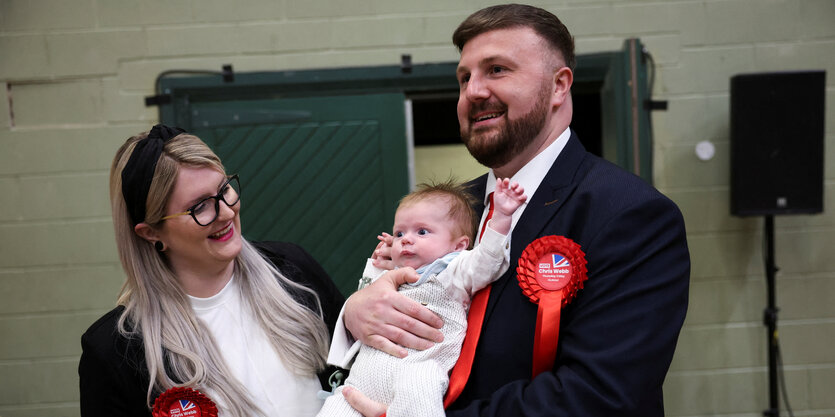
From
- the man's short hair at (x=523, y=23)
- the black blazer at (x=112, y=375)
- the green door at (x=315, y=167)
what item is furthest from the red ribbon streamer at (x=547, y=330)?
the green door at (x=315, y=167)

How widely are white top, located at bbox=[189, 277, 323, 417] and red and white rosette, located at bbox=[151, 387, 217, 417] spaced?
11 centimetres

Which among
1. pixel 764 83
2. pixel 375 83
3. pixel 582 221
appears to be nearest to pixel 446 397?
pixel 582 221

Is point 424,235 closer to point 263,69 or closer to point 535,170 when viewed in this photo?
point 535,170

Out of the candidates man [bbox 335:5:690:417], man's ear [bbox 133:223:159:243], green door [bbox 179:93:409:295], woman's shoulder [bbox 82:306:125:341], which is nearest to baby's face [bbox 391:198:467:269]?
man [bbox 335:5:690:417]

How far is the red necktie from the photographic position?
142 centimetres

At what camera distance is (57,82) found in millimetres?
3531

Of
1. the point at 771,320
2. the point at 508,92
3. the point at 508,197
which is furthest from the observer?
the point at 771,320

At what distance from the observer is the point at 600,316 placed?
1.31 meters

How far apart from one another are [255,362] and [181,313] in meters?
0.23

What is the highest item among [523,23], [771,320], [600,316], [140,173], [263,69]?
[263,69]

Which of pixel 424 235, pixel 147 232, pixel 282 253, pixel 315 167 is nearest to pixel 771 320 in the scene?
pixel 315 167

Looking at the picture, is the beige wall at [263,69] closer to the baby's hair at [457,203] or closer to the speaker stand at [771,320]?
the speaker stand at [771,320]

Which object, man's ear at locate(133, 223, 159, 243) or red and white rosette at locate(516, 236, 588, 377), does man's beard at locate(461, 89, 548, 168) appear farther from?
man's ear at locate(133, 223, 159, 243)

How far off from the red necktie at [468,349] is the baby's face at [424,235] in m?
0.18
